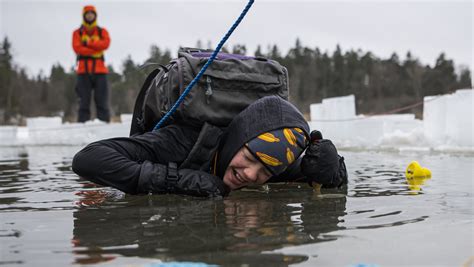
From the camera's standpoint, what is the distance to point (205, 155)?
2779 millimetres

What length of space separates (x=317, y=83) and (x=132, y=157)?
5951cm

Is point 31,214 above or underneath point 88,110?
underneath

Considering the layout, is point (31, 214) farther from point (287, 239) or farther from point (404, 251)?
point (404, 251)

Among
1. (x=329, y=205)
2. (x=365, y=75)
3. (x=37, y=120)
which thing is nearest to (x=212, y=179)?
(x=329, y=205)

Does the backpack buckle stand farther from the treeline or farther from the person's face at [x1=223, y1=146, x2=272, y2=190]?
the treeline

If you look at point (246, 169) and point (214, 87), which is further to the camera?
point (214, 87)

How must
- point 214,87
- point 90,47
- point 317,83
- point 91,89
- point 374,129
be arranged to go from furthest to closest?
point 317,83, point 91,89, point 90,47, point 374,129, point 214,87

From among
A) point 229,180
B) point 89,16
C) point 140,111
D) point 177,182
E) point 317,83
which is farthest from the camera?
point 317,83

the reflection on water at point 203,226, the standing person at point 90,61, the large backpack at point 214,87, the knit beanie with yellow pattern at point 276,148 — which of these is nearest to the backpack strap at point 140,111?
the large backpack at point 214,87

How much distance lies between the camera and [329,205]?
2561 millimetres

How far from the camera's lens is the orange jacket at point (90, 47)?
915 cm

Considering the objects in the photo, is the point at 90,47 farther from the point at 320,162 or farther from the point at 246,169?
the point at 246,169

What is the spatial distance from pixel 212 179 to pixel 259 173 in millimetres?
275

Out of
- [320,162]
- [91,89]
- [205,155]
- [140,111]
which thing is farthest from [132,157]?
[91,89]
